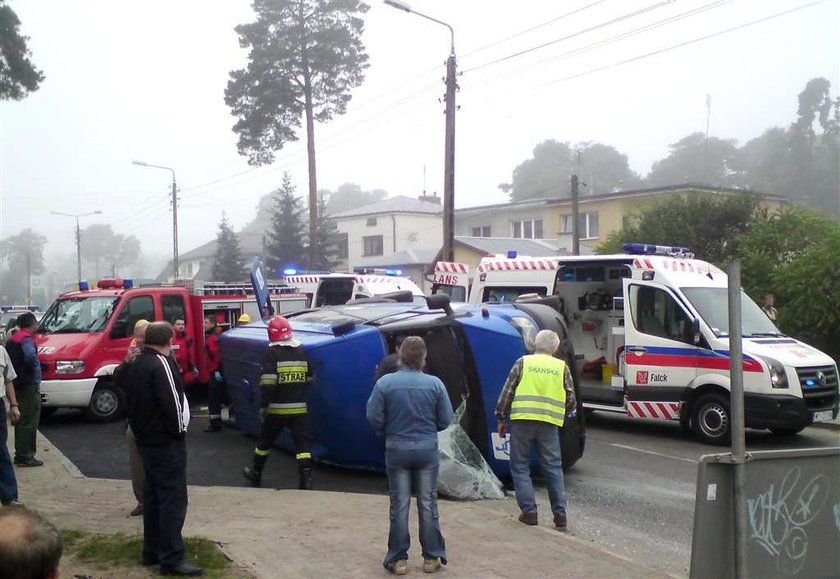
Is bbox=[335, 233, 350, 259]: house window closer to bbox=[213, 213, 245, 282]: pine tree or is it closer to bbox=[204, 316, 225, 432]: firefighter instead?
bbox=[213, 213, 245, 282]: pine tree

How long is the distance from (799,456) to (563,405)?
2.58 meters

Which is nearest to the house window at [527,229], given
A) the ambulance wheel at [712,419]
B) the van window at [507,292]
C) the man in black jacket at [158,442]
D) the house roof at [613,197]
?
the house roof at [613,197]

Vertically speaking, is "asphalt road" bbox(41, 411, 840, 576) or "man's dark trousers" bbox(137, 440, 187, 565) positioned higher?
"man's dark trousers" bbox(137, 440, 187, 565)

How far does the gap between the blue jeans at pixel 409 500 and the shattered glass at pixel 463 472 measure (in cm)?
217

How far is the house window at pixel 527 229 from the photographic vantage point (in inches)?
1783

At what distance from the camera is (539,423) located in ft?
24.2

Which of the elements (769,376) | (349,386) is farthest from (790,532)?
(769,376)

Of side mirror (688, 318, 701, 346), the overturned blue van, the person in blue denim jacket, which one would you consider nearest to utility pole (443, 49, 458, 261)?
side mirror (688, 318, 701, 346)

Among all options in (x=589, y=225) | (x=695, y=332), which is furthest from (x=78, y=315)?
(x=589, y=225)

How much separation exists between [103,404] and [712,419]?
9312 mm

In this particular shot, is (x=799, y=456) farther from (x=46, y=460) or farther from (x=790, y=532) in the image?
(x=46, y=460)

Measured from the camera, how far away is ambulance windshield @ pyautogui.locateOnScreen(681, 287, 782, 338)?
464 inches

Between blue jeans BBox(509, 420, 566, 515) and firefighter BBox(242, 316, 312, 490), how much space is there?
7.47ft

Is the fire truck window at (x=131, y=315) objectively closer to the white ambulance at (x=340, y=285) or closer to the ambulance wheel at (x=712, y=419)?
the white ambulance at (x=340, y=285)
